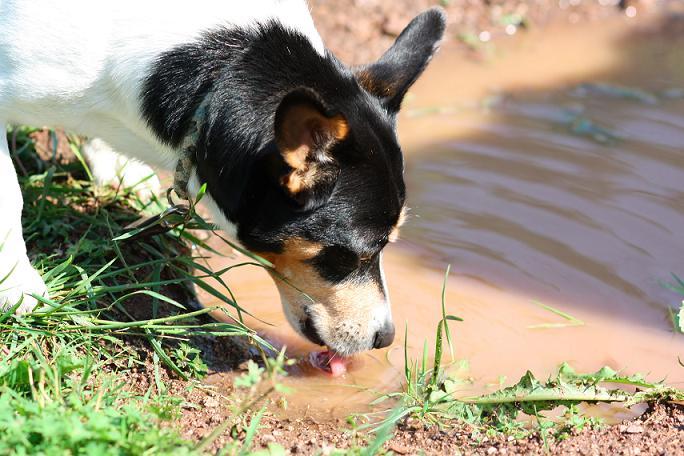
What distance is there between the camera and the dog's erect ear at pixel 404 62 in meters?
4.14

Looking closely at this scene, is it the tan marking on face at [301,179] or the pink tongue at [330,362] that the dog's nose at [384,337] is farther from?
the tan marking on face at [301,179]

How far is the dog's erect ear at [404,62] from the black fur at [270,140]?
0.68ft

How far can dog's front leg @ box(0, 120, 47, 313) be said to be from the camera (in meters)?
3.89

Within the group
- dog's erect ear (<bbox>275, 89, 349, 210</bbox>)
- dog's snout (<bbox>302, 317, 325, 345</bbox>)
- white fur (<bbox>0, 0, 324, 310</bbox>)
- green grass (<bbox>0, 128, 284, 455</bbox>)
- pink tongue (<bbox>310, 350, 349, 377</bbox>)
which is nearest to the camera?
green grass (<bbox>0, 128, 284, 455</bbox>)

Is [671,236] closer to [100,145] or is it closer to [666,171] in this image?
[666,171]

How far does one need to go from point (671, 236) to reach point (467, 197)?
4.28 ft

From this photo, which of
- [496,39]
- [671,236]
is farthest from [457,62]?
[671,236]

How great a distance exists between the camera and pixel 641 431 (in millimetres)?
3697

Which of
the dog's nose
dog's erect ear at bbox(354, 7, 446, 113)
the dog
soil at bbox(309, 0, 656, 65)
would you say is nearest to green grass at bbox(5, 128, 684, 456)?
the dog's nose

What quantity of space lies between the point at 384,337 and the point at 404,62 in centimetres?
131

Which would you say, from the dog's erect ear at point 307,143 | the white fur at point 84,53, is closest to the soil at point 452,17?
the white fur at point 84,53

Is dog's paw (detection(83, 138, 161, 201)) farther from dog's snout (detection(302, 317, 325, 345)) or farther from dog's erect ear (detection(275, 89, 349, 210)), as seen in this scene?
dog's erect ear (detection(275, 89, 349, 210))

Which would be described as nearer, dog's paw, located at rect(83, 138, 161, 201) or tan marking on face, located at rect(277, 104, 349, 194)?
tan marking on face, located at rect(277, 104, 349, 194)

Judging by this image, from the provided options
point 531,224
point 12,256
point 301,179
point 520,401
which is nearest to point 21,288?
point 12,256
